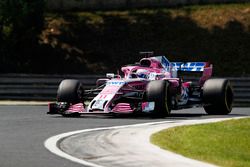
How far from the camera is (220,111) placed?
21125mm

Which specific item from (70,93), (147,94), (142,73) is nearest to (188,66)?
(142,73)

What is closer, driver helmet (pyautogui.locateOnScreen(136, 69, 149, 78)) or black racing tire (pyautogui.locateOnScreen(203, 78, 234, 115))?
black racing tire (pyautogui.locateOnScreen(203, 78, 234, 115))

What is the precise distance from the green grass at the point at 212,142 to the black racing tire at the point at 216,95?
480 cm

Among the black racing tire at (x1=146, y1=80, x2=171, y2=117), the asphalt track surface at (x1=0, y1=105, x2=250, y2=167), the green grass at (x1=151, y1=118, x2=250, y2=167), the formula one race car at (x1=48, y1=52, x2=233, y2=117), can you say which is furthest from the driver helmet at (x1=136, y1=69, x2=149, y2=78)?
the green grass at (x1=151, y1=118, x2=250, y2=167)

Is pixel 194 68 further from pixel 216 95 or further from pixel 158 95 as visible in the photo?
pixel 158 95

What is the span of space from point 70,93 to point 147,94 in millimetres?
2423

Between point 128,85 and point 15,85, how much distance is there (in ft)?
38.6

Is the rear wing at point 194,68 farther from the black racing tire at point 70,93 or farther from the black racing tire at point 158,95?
the black racing tire at point 158,95

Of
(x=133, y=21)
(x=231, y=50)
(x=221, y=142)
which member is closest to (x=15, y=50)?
(x=133, y=21)

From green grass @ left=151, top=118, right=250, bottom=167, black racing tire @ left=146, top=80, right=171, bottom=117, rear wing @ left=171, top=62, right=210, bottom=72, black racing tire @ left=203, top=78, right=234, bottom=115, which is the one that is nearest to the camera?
green grass @ left=151, top=118, right=250, bottom=167

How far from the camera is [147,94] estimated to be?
18.8m

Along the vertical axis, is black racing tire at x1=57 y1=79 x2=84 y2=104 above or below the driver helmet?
below

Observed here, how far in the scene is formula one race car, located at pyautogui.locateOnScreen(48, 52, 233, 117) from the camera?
18.8 metres

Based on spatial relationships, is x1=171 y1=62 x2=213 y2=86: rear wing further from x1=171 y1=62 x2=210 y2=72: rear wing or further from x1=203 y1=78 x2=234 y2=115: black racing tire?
x1=203 y1=78 x2=234 y2=115: black racing tire
